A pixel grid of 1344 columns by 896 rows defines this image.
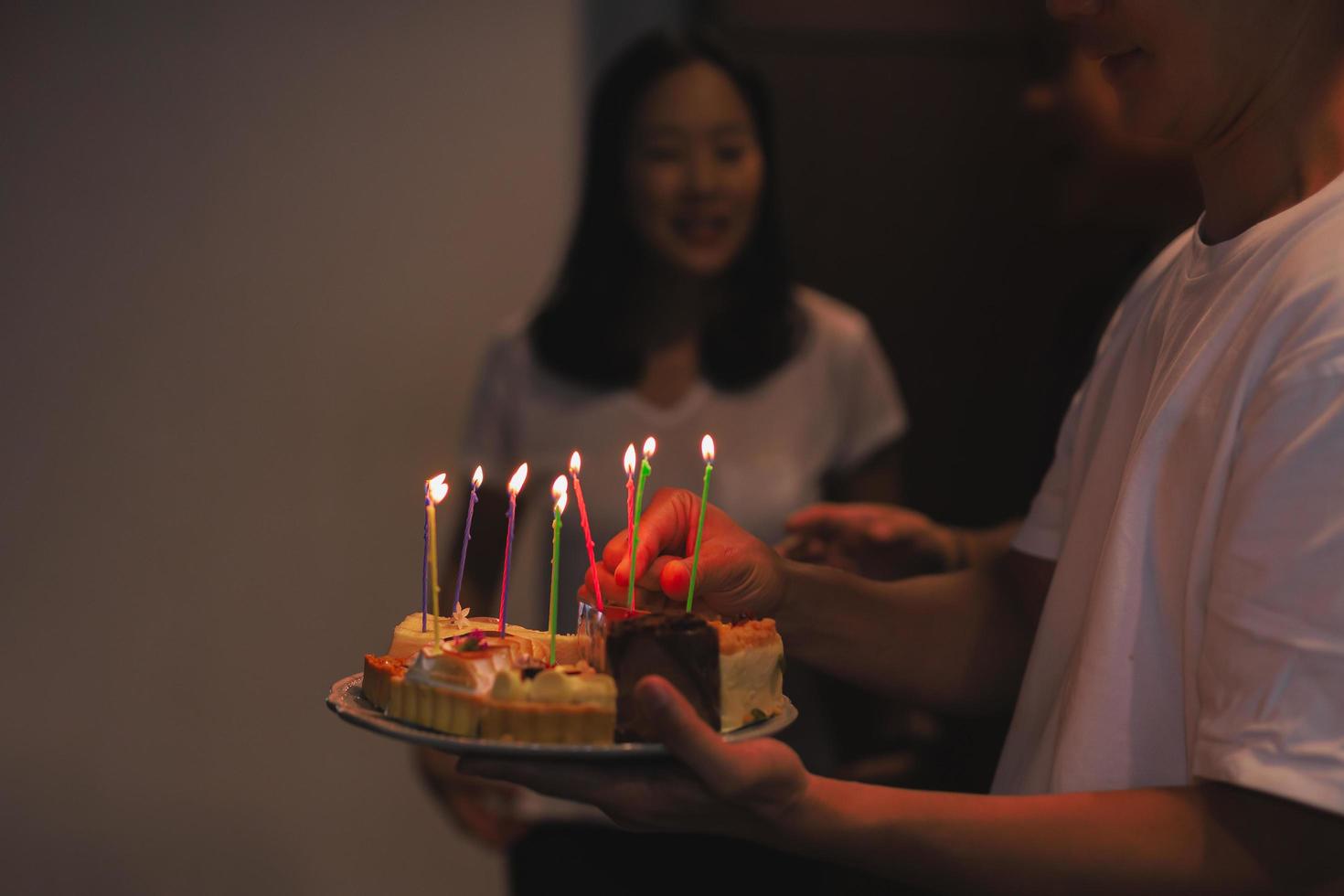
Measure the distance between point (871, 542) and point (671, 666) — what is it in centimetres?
80

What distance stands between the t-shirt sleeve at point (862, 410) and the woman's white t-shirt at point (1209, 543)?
1096 mm

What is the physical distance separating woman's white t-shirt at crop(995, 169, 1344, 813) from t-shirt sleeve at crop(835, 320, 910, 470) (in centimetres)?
110

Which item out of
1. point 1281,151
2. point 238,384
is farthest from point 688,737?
point 238,384

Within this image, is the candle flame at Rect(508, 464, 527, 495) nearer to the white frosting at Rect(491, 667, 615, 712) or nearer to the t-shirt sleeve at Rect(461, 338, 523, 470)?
the white frosting at Rect(491, 667, 615, 712)

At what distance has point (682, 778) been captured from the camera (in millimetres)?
1071

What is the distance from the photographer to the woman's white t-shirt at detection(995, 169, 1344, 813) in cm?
94

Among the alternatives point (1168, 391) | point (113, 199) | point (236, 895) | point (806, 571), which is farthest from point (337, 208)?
point (1168, 391)

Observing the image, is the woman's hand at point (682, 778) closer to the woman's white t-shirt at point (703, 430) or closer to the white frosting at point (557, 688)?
the white frosting at point (557, 688)

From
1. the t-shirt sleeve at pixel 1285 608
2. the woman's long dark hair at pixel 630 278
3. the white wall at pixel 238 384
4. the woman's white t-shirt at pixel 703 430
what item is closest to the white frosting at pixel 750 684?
the t-shirt sleeve at pixel 1285 608

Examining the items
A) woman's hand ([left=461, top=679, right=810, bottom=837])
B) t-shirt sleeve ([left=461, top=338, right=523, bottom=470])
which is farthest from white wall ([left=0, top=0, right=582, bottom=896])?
woman's hand ([left=461, top=679, right=810, bottom=837])

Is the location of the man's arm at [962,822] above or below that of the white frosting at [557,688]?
below

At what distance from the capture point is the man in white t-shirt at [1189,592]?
0.96 m

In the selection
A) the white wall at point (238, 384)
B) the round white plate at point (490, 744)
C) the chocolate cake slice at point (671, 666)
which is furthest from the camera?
the white wall at point (238, 384)

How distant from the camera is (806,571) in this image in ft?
5.03
